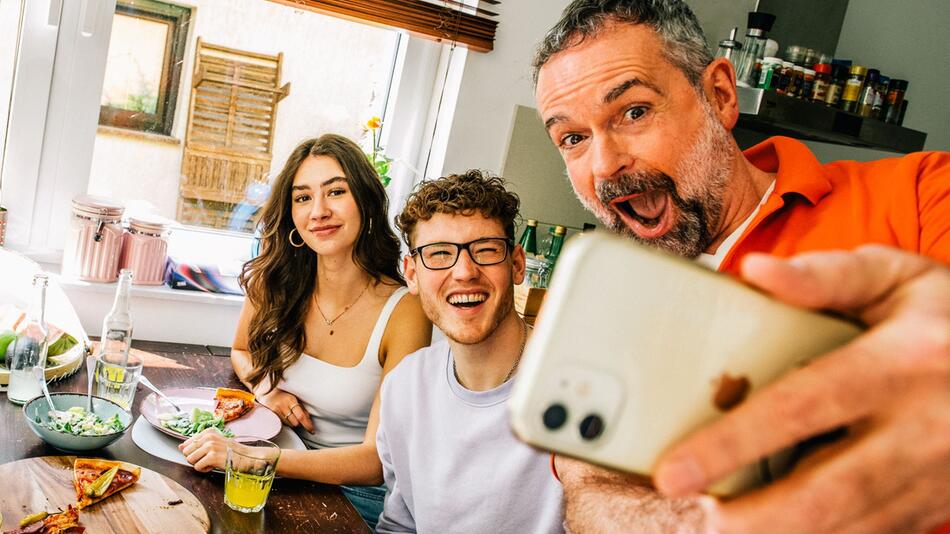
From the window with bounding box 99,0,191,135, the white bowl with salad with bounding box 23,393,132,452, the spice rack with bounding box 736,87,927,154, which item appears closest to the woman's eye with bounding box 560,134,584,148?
the white bowl with salad with bounding box 23,393,132,452

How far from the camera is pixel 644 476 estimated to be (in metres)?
0.29

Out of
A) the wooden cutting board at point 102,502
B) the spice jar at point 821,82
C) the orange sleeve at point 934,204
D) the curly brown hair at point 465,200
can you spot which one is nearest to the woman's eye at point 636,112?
the orange sleeve at point 934,204

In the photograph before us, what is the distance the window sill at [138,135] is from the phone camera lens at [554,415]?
2.35 m

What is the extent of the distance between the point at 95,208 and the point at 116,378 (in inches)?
31.9

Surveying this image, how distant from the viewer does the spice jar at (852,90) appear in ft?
7.34

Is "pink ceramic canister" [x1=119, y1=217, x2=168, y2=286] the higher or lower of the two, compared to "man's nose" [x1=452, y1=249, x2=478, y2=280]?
lower

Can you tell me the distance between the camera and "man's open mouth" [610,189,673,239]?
1.01 metres

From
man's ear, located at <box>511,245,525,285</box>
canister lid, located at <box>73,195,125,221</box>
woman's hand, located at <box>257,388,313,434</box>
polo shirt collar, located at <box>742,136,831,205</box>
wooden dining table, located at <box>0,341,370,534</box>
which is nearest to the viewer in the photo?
polo shirt collar, located at <box>742,136,831,205</box>

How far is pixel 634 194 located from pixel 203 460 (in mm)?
846

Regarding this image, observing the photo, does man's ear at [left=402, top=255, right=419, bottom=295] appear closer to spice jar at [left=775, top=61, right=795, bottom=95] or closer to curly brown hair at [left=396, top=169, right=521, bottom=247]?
curly brown hair at [left=396, top=169, right=521, bottom=247]

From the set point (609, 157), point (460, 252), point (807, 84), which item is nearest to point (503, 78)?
point (807, 84)

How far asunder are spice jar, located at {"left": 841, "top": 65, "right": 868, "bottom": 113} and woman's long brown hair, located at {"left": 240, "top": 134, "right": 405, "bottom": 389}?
1.41m

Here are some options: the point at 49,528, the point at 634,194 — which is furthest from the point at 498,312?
the point at 49,528

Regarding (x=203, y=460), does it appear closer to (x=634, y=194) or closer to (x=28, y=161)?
(x=634, y=194)
